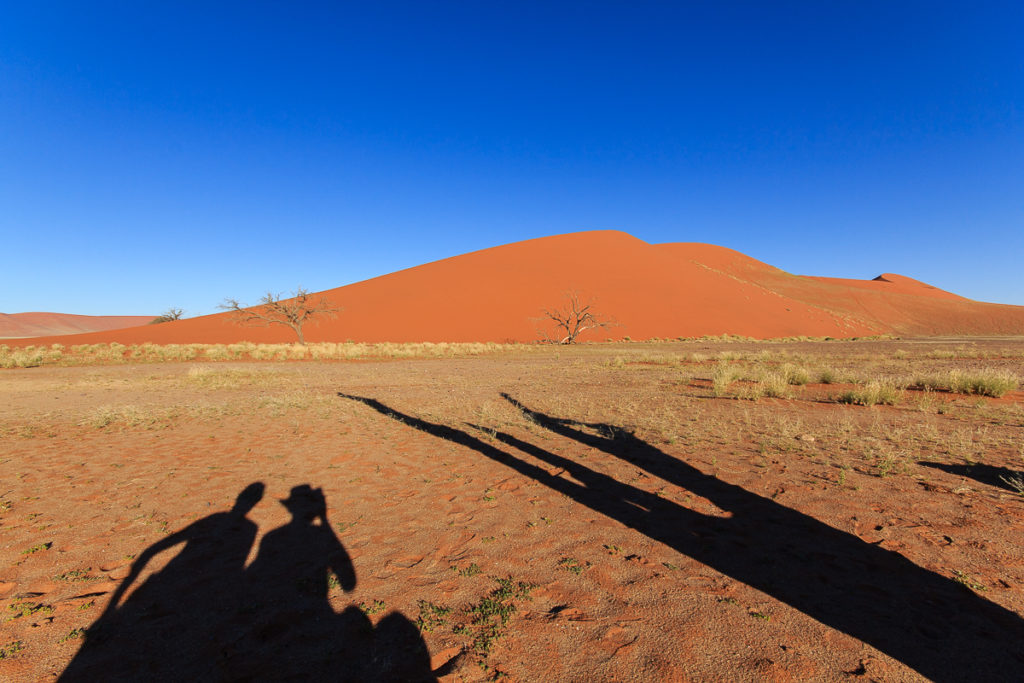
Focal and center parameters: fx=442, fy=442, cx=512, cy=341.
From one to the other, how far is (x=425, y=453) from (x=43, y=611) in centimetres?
400

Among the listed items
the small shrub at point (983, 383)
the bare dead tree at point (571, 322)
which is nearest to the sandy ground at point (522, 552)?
the small shrub at point (983, 383)

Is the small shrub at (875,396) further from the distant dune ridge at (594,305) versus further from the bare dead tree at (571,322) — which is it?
the distant dune ridge at (594,305)

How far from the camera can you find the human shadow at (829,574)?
233cm

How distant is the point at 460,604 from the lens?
111 inches

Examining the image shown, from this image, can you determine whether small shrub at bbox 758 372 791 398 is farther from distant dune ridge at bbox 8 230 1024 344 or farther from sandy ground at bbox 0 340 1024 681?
distant dune ridge at bbox 8 230 1024 344

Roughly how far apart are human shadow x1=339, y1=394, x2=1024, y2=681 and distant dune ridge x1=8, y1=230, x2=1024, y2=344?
36.5 meters

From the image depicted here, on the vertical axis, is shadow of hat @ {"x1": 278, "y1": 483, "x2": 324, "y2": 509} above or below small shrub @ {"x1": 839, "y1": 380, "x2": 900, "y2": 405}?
below

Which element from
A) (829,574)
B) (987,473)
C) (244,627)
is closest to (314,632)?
(244,627)

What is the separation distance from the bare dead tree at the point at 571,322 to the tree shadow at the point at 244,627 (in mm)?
34603

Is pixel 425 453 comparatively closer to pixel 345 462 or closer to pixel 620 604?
pixel 345 462

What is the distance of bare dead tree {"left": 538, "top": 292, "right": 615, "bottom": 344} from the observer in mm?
39062

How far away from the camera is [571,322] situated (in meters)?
43.0

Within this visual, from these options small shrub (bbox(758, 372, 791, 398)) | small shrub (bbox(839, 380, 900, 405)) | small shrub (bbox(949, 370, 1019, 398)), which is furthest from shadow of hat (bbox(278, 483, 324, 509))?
small shrub (bbox(949, 370, 1019, 398))

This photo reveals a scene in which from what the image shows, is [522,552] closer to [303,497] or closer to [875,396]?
[303,497]
